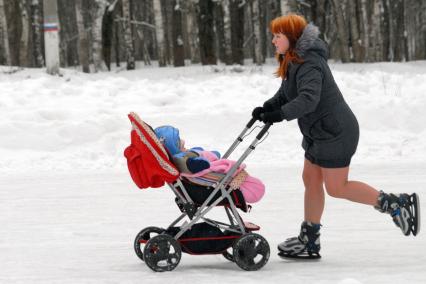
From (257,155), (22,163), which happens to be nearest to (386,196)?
(257,155)

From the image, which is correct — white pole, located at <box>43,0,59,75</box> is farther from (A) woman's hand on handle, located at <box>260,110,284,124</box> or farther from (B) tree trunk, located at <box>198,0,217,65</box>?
(A) woman's hand on handle, located at <box>260,110,284,124</box>

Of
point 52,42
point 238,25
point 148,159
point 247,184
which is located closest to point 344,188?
point 247,184

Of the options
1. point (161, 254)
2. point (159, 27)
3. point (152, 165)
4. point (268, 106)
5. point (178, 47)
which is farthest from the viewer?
point (159, 27)

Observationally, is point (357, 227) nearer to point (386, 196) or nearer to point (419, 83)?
point (386, 196)

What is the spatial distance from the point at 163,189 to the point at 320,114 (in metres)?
3.92

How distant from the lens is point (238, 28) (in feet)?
95.3

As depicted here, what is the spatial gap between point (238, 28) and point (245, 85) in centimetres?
1501

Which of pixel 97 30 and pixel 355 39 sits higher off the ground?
pixel 97 30

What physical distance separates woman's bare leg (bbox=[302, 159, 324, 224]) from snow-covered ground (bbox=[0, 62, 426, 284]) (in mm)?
356

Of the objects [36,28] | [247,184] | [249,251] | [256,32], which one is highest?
[36,28]

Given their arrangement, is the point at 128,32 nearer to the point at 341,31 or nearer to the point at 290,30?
the point at 341,31

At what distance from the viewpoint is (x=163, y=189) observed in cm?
891

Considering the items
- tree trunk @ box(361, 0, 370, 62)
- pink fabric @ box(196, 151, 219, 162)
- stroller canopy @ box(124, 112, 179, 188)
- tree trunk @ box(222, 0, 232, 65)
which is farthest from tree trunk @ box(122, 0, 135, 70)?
stroller canopy @ box(124, 112, 179, 188)

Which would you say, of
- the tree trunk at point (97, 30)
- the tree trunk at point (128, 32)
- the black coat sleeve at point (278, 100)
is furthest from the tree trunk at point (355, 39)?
the black coat sleeve at point (278, 100)
